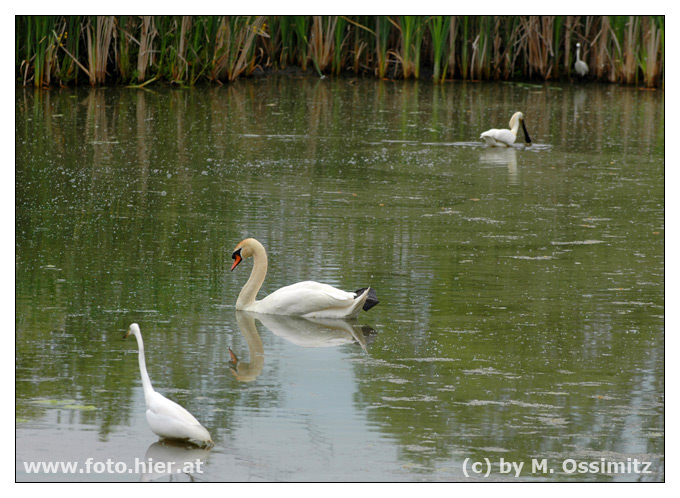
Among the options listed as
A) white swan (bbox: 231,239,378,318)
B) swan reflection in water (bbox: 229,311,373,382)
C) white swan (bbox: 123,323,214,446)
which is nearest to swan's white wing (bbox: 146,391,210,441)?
white swan (bbox: 123,323,214,446)

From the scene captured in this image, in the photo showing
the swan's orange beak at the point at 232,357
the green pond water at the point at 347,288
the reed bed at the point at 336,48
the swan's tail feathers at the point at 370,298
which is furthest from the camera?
the reed bed at the point at 336,48

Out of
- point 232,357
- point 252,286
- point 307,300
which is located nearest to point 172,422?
point 232,357

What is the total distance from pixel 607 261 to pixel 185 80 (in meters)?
13.3

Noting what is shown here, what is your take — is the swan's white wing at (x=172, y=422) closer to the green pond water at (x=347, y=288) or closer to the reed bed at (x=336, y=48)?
the green pond water at (x=347, y=288)

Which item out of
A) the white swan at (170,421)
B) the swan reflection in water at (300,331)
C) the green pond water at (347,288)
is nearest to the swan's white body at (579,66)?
the green pond water at (347,288)

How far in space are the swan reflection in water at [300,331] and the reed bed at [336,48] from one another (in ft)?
38.2

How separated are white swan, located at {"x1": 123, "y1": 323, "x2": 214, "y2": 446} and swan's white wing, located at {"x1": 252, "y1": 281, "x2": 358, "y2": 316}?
2.20 meters

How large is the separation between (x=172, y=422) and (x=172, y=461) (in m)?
0.17

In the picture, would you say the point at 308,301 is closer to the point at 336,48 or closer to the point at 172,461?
the point at 172,461

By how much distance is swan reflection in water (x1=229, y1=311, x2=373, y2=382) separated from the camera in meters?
6.60

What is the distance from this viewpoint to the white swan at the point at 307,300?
23.4ft

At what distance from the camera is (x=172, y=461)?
4879 millimetres

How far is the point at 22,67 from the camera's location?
60.9 feet

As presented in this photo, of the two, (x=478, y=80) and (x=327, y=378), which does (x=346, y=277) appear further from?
(x=478, y=80)
